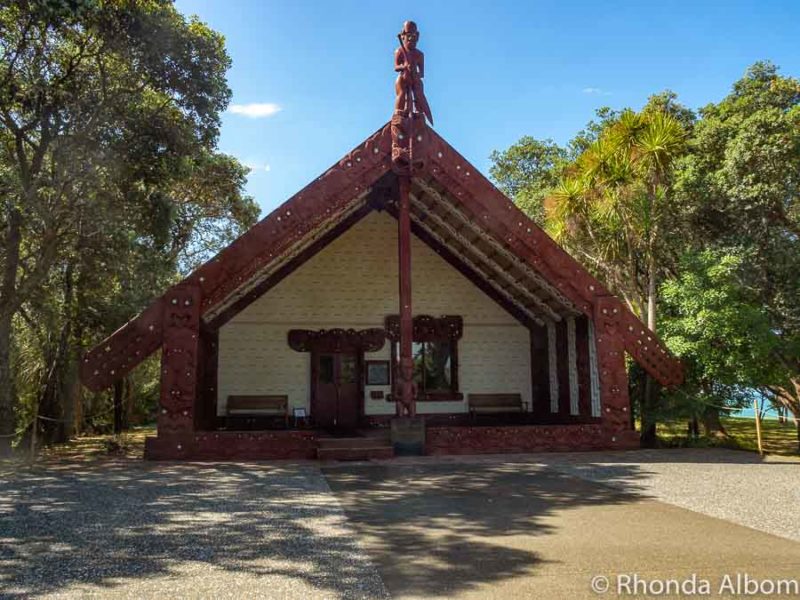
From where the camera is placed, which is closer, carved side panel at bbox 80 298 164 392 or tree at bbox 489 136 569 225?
carved side panel at bbox 80 298 164 392

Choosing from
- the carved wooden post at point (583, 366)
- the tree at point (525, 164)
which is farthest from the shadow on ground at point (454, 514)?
the tree at point (525, 164)

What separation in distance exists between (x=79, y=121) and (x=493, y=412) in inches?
473

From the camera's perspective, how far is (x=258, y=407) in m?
14.9

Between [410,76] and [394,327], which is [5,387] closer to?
[394,327]

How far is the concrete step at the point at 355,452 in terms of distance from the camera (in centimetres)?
1065

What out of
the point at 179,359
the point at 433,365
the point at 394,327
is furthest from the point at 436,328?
the point at 179,359

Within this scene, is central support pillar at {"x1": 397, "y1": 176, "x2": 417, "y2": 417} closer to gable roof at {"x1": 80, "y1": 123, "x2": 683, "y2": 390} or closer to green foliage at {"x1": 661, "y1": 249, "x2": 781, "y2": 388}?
gable roof at {"x1": 80, "y1": 123, "x2": 683, "y2": 390}

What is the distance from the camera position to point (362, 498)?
7.25 meters

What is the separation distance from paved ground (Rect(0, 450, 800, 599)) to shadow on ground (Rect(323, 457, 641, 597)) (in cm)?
2

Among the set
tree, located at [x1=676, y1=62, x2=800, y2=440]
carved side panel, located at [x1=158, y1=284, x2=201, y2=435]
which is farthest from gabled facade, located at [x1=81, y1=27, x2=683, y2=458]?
tree, located at [x1=676, y1=62, x2=800, y2=440]

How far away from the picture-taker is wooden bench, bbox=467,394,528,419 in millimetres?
15852

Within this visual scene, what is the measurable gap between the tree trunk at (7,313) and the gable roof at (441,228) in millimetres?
3043

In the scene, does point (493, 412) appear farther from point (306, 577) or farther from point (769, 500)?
point (306, 577)

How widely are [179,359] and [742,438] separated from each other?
58.3ft
